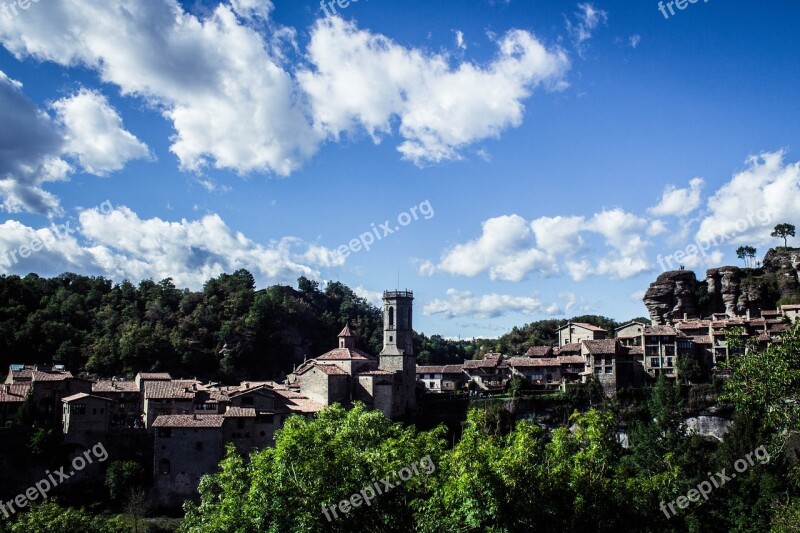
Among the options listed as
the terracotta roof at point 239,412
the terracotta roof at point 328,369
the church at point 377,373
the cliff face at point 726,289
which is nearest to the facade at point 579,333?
the cliff face at point 726,289

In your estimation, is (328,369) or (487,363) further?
(487,363)

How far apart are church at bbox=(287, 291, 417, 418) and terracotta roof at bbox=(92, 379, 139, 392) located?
15.2 meters

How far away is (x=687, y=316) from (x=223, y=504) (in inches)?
3083

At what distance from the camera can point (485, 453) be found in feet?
70.6

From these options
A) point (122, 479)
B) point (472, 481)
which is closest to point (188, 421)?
point (122, 479)

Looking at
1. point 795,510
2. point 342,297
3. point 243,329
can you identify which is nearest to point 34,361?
point 243,329

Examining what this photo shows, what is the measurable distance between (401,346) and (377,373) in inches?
263

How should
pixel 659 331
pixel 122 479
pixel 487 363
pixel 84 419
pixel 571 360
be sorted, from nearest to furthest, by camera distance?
pixel 122 479 < pixel 84 419 < pixel 659 331 < pixel 571 360 < pixel 487 363

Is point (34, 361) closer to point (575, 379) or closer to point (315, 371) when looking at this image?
point (315, 371)

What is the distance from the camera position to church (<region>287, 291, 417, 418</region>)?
62375mm

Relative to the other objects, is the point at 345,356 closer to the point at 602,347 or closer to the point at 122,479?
the point at 122,479

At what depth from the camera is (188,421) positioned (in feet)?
166

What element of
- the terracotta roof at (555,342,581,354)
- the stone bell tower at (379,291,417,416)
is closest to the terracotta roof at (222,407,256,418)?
the stone bell tower at (379,291,417,416)

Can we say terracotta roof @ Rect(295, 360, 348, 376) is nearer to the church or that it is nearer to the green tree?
the church
